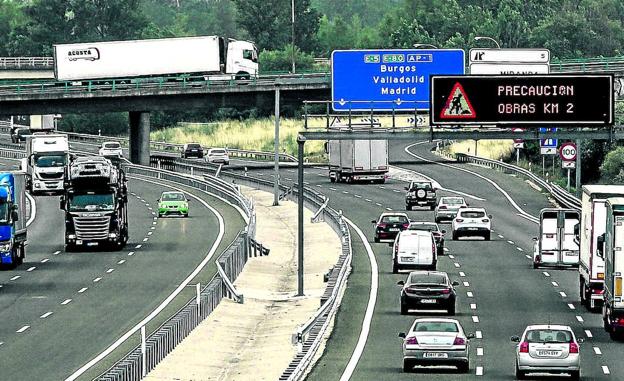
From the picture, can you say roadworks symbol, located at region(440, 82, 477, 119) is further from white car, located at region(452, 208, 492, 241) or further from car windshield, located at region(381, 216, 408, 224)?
white car, located at region(452, 208, 492, 241)

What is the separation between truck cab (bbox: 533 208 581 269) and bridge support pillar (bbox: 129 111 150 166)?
6362 centimetres

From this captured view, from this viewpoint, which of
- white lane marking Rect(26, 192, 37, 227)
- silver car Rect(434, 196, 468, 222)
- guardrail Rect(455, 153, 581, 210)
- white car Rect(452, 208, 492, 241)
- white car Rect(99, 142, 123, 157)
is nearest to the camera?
white car Rect(452, 208, 492, 241)

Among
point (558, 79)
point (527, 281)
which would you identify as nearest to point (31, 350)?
point (558, 79)

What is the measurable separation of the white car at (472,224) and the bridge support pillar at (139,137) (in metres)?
52.2

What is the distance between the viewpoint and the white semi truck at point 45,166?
101 m

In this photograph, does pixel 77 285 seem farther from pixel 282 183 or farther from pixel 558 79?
pixel 282 183

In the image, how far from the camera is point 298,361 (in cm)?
3712

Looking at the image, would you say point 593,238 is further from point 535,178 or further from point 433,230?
point 535,178

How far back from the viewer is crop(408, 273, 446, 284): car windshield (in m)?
48.5

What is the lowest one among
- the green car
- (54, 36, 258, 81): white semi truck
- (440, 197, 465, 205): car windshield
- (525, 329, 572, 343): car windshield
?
the green car

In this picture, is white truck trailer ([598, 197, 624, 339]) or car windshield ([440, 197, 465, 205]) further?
car windshield ([440, 197, 465, 205])

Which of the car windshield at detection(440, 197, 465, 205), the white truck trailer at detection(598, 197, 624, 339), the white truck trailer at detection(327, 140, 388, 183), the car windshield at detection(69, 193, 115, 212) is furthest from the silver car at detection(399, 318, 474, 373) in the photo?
the white truck trailer at detection(327, 140, 388, 183)

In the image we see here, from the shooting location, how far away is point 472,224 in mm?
77062

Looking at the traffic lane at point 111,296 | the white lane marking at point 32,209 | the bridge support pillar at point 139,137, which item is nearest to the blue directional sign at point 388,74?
the traffic lane at point 111,296
